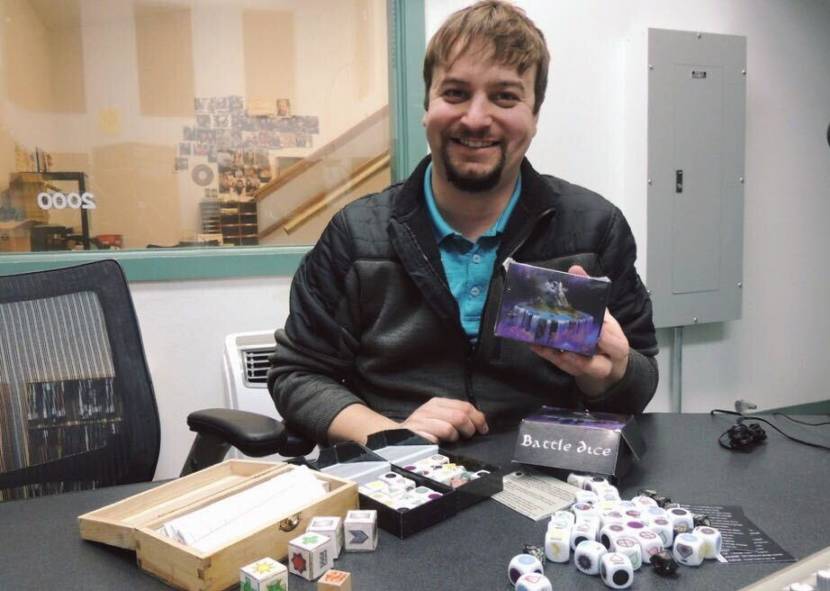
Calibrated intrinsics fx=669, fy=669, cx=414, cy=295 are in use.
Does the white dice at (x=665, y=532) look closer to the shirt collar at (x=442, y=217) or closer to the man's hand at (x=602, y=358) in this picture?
the man's hand at (x=602, y=358)

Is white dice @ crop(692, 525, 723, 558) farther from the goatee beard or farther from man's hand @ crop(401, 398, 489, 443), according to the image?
the goatee beard

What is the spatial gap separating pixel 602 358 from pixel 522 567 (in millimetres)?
466

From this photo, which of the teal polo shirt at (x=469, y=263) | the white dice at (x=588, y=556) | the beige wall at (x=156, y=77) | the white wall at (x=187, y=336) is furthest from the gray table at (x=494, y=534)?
the beige wall at (x=156, y=77)

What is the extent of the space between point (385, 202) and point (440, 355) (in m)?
0.35

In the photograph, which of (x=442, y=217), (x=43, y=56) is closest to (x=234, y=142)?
(x=43, y=56)

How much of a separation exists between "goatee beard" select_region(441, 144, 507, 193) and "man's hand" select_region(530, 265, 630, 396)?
32cm

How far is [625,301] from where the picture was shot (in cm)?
132

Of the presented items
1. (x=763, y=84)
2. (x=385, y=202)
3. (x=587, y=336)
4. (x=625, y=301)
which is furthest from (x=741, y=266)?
(x=587, y=336)

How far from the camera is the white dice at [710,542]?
0.70 metres

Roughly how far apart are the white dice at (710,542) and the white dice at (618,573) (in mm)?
95

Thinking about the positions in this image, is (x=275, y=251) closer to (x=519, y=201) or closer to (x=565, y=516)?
(x=519, y=201)

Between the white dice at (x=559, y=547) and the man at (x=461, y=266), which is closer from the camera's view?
the white dice at (x=559, y=547)

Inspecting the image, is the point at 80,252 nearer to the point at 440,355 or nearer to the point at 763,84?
the point at 440,355

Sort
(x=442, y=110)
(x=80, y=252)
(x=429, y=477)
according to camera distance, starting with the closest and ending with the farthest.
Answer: (x=429, y=477), (x=442, y=110), (x=80, y=252)
